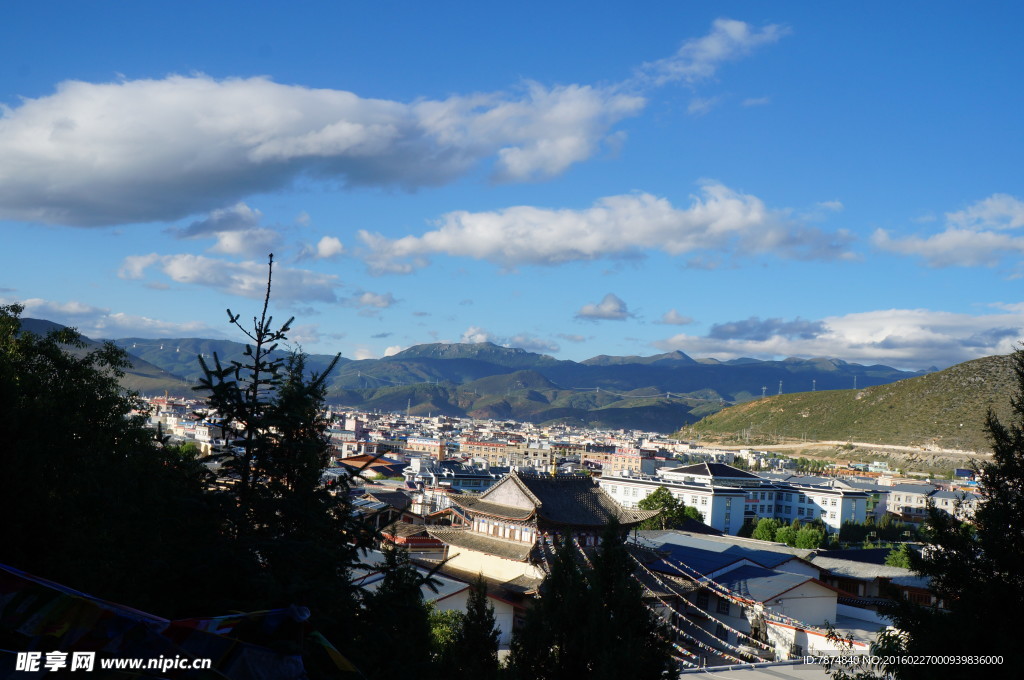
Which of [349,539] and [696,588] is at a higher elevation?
[349,539]

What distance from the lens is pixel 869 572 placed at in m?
36.2

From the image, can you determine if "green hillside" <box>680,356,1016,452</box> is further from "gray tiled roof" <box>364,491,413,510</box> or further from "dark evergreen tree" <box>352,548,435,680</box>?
"dark evergreen tree" <box>352,548,435,680</box>

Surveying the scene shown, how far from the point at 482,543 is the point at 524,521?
99.4 inches

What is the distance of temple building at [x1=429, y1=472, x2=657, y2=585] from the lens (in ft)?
96.8

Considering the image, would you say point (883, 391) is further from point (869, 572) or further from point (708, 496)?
point (869, 572)

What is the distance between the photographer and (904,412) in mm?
127375

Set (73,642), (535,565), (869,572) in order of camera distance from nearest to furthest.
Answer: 1. (73,642)
2. (535,565)
3. (869,572)

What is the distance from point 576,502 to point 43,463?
22695 mm

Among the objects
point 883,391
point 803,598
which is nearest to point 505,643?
point 803,598

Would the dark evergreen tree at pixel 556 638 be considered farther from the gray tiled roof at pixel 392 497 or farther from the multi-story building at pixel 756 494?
the multi-story building at pixel 756 494

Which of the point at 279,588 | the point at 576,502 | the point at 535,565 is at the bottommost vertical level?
the point at 535,565

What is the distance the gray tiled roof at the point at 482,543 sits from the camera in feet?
97.5

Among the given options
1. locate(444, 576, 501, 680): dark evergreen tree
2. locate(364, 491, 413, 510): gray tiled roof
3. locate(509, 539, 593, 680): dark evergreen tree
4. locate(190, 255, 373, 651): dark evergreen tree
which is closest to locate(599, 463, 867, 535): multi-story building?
locate(364, 491, 413, 510): gray tiled roof

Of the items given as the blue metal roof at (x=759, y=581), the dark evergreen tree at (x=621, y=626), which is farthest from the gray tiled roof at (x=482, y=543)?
the dark evergreen tree at (x=621, y=626)
